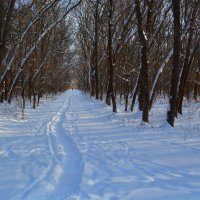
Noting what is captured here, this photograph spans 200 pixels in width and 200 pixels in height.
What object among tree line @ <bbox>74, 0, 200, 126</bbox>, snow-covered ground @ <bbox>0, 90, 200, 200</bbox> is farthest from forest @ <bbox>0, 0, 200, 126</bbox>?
snow-covered ground @ <bbox>0, 90, 200, 200</bbox>

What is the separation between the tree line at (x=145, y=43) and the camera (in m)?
15.1

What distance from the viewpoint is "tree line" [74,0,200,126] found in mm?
15117

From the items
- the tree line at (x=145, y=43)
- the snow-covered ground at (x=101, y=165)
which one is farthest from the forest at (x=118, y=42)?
the snow-covered ground at (x=101, y=165)

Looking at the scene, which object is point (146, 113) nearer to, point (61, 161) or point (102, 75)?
point (61, 161)

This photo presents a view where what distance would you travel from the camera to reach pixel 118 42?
82.6 ft

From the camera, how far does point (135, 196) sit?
5.43 metres

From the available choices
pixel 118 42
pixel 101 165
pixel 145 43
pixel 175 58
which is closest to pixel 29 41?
pixel 118 42

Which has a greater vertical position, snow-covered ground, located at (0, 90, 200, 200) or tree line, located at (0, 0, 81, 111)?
tree line, located at (0, 0, 81, 111)

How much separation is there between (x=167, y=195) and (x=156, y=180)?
2.82 feet

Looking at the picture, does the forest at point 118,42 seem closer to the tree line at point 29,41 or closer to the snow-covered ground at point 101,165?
the tree line at point 29,41

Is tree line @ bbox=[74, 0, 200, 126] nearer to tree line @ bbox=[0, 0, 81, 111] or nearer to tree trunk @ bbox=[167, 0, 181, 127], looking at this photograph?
tree trunk @ bbox=[167, 0, 181, 127]

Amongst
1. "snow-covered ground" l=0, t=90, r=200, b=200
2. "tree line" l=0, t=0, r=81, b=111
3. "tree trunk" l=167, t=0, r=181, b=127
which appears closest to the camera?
"snow-covered ground" l=0, t=90, r=200, b=200

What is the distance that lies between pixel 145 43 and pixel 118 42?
10.1 metres

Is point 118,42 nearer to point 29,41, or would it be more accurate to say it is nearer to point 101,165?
point 29,41
